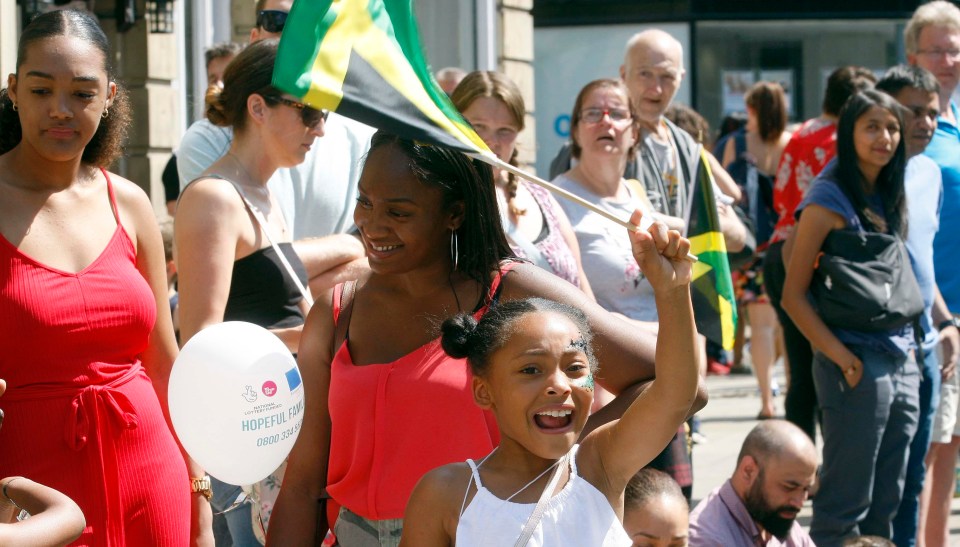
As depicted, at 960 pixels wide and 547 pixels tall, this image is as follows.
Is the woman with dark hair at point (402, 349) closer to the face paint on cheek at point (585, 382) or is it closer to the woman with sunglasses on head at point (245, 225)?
the face paint on cheek at point (585, 382)

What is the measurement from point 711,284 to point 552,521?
2549 millimetres

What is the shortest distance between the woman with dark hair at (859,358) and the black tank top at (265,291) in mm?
2337

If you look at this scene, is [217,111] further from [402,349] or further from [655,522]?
[655,522]

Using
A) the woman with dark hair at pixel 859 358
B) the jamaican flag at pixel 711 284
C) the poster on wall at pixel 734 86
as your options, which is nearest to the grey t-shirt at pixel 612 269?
the jamaican flag at pixel 711 284

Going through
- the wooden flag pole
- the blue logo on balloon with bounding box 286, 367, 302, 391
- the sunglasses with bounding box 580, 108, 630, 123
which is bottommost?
the blue logo on balloon with bounding box 286, 367, 302, 391

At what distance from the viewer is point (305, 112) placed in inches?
161

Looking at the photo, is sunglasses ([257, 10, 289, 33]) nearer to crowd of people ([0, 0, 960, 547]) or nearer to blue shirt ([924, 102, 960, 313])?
crowd of people ([0, 0, 960, 547])

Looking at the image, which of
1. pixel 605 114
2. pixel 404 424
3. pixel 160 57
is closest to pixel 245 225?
pixel 404 424

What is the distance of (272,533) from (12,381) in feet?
2.27

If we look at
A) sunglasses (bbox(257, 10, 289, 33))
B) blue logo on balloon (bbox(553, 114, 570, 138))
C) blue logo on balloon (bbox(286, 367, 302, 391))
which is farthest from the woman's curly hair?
blue logo on balloon (bbox(553, 114, 570, 138))

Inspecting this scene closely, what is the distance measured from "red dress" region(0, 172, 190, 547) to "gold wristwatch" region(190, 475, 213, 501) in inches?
8.5

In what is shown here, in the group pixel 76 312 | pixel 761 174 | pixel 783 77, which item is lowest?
pixel 76 312

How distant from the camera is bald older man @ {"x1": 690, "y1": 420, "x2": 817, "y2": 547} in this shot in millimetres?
4977

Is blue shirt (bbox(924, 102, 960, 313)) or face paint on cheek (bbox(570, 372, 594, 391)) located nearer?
face paint on cheek (bbox(570, 372, 594, 391))
